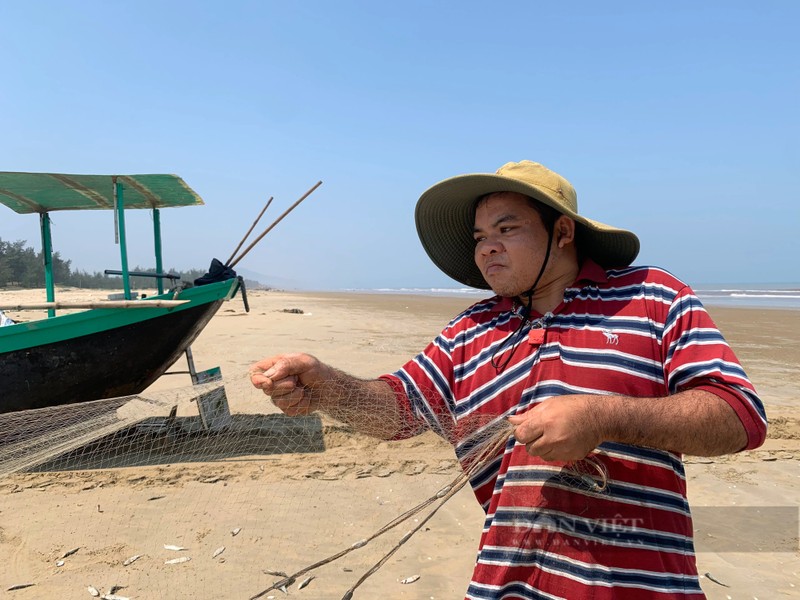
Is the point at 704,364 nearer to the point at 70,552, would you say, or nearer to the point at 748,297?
the point at 70,552

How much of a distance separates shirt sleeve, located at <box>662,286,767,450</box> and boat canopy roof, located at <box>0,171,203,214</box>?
216 inches

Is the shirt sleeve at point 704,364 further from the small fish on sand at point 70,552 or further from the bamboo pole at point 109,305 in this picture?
the bamboo pole at point 109,305

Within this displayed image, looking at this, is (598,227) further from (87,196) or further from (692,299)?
(87,196)

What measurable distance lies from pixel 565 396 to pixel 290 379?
0.98 m

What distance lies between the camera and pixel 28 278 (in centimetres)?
3272

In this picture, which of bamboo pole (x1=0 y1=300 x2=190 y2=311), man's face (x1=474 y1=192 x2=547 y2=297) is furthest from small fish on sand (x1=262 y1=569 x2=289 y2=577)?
bamboo pole (x1=0 y1=300 x2=190 y2=311)

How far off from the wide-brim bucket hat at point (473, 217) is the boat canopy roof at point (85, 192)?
14.5 ft

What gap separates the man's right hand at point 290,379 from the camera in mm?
1789

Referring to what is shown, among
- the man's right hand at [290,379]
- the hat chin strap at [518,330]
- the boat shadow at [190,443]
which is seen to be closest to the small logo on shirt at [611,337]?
the hat chin strap at [518,330]

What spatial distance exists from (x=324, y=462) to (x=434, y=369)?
3.46m

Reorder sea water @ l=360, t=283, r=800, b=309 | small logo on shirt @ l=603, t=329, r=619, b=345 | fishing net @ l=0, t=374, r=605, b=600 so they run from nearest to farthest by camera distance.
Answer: small logo on shirt @ l=603, t=329, r=619, b=345
fishing net @ l=0, t=374, r=605, b=600
sea water @ l=360, t=283, r=800, b=309

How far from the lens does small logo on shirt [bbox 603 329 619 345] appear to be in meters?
1.46

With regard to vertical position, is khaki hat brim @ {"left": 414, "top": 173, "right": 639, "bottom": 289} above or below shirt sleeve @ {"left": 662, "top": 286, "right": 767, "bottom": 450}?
above

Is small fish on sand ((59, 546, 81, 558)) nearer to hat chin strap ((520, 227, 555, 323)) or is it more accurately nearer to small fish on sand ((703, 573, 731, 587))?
hat chin strap ((520, 227, 555, 323))
